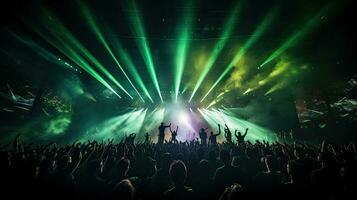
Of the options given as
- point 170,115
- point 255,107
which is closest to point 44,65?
point 170,115

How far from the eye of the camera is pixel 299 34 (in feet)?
37.6

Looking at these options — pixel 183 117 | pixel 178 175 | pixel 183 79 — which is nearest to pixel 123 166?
pixel 178 175

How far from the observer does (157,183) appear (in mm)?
2750

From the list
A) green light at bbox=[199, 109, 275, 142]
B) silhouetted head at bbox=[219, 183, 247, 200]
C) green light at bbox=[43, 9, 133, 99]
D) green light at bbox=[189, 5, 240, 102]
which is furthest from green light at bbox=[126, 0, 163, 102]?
green light at bbox=[199, 109, 275, 142]

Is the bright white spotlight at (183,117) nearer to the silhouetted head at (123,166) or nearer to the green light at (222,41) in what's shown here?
the green light at (222,41)

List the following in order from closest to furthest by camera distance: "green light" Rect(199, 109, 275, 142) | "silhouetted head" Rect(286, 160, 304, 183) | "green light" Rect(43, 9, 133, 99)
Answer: "silhouetted head" Rect(286, 160, 304, 183) < "green light" Rect(43, 9, 133, 99) < "green light" Rect(199, 109, 275, 142)

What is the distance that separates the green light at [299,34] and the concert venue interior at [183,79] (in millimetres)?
75

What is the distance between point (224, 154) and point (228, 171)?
579 millimetres

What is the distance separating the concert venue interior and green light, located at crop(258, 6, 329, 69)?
0.25 feet

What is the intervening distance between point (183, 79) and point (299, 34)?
12173 mm

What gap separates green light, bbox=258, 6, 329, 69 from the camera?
32.7 ft

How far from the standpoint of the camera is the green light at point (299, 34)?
997cm

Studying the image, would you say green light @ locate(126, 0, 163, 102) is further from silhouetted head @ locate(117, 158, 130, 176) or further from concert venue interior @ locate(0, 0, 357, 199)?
silhouetted head @ locate(117, 158, 130, 176)

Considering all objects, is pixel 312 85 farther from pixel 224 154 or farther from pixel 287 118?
pixel 224 154
